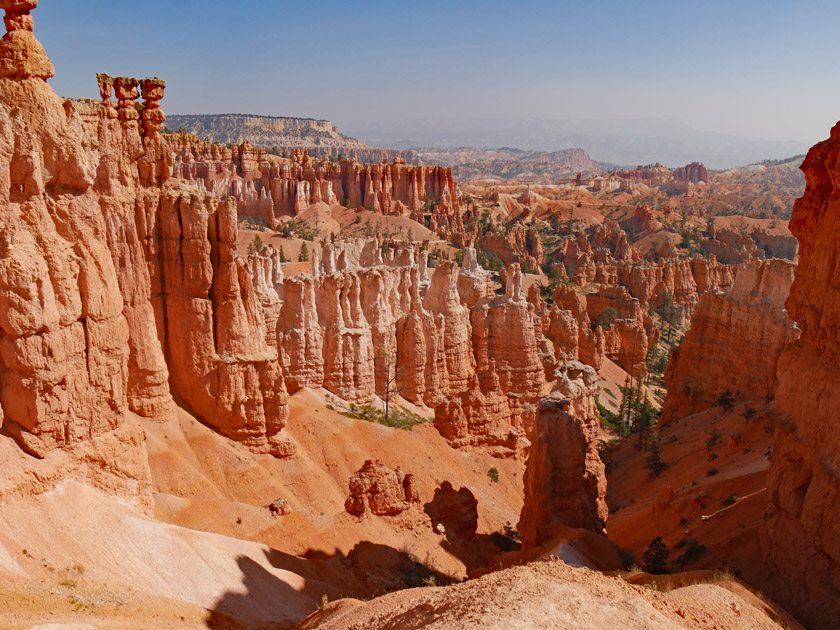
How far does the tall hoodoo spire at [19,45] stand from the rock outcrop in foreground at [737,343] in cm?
3245

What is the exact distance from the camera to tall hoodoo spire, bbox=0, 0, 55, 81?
15.2 m

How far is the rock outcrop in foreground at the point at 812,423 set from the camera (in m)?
16.2

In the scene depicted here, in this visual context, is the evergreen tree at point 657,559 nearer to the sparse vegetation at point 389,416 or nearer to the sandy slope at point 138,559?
the sandy slope at point 138,559

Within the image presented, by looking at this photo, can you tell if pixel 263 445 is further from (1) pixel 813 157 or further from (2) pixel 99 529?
(1) pixel 813 157

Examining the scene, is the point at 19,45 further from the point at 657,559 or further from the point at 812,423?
the point at 657,559

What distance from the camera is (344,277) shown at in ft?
110

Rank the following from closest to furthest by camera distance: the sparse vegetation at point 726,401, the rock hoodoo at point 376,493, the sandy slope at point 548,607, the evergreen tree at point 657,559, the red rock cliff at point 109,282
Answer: the sandy slope at point 548,607, the red rock cliff at point 109,282, the evergreen tree at point 657,559, the rock hoodoo at point 376,493, the sparse vegetation at point 726,401

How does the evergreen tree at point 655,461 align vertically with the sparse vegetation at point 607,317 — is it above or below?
below

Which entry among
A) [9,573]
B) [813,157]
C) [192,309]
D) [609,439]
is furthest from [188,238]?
[609,439]

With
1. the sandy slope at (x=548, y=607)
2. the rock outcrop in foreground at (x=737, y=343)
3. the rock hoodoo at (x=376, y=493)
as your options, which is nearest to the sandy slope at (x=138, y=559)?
the sandy slope at (x=548, y=607)

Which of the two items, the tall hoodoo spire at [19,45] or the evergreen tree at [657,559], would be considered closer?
the tall hoodoo spire at [19,45]

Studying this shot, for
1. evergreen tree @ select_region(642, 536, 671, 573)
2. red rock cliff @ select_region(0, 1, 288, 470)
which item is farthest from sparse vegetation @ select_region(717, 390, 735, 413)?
red rock cliff @ select_region(0, 1, 288, 470)

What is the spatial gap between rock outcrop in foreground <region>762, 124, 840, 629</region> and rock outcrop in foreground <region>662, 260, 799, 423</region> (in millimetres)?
17027

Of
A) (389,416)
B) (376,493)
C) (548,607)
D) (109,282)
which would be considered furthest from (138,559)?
(389,416)
